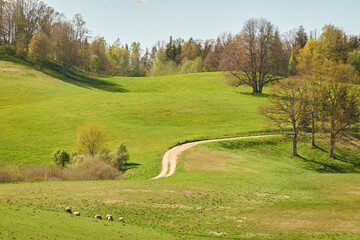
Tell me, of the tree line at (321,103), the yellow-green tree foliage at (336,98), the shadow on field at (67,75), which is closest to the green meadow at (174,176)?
the tree line at (321,103)

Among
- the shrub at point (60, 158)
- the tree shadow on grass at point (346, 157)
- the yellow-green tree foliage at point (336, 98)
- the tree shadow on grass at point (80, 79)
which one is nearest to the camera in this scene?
the shrub at point (60, 158)

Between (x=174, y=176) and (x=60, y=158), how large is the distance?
1534 centimetres

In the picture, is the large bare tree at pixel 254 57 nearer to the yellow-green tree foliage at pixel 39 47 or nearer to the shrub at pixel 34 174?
the yellow-green tree foliage at pixel 39 47

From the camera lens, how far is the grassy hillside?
51.4 m

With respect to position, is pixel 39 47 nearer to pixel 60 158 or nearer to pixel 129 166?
pixel 60 158

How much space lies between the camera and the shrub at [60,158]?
44263 millimetres

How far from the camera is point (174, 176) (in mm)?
38562

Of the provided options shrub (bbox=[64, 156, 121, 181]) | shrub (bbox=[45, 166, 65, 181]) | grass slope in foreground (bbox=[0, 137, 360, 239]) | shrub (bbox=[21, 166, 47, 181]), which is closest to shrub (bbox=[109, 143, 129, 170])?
shrub (bbox=[64, 156, 121, 181])

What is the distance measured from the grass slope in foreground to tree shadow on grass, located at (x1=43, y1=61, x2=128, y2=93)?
77.3 metres

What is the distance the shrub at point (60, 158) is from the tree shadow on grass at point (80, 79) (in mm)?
64728

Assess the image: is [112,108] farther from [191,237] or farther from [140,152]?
[191,237]

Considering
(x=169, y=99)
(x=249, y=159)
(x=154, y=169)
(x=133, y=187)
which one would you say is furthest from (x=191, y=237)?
(x=169, y=99)

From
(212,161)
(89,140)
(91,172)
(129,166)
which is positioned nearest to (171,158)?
(212,161)

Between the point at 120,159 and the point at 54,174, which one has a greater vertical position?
the point at 120,159
